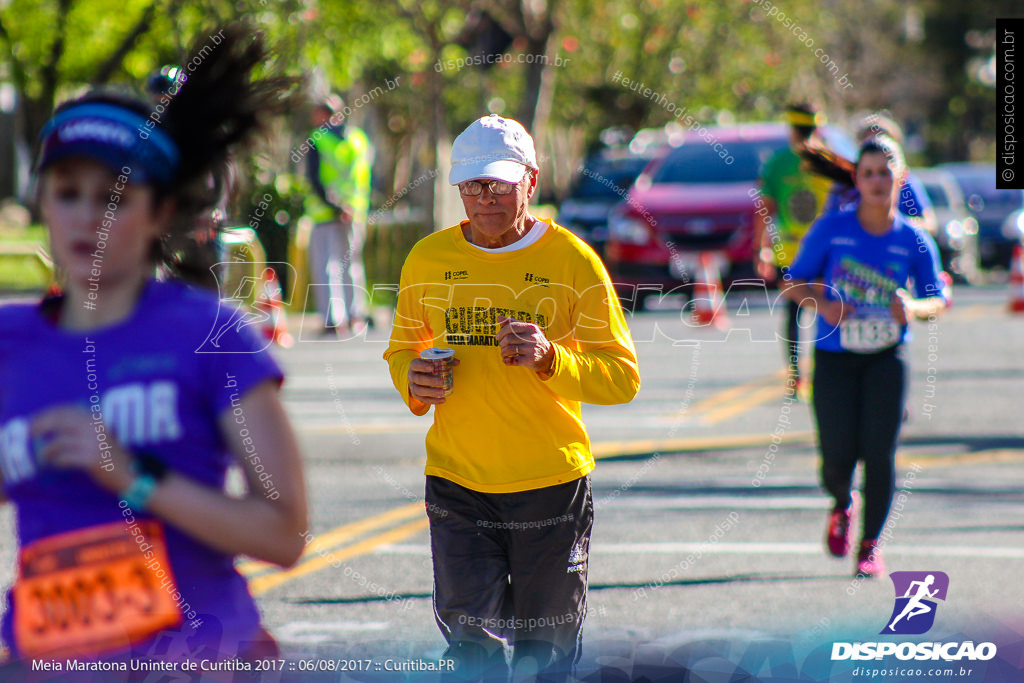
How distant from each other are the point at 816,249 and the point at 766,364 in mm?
7770

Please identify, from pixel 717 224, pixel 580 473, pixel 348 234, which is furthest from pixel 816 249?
pixel 717 224

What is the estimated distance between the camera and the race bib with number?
6152mm

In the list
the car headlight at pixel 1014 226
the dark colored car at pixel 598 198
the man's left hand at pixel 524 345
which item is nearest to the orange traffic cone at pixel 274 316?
the dark colored car at pixel 598 198

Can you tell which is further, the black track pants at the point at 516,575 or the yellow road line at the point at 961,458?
the yellow road line at the point at 961,458

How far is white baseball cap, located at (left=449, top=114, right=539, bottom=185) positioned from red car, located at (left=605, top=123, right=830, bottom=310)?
41.4 feet

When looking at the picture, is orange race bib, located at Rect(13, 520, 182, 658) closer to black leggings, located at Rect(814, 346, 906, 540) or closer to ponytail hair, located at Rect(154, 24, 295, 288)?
ponytail hair, located at Rect(154, 24, 295, 288)

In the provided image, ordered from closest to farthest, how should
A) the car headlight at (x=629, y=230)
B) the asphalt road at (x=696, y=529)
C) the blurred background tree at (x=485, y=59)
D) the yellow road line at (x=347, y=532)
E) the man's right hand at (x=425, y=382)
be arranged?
the man's right hand at (x=425, y=382), the asphalt road at (x=696, y=529), the yellow road line at (x=347, y=532), the blurred background tree at (x=485, y=59), the car headlight at (x=629, y=230)

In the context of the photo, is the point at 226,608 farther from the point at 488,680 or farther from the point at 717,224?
the point at 717,224

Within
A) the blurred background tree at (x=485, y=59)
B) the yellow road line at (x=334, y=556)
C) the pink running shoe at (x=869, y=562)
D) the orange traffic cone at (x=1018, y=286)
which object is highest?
the blurred background tree at (x=485, y=59)

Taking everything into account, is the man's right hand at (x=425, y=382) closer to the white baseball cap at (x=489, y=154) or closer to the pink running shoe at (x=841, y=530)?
the white baseball cap at (x=489, y=154)

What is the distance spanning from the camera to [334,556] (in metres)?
6.73

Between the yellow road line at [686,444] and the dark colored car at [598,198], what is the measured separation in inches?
437

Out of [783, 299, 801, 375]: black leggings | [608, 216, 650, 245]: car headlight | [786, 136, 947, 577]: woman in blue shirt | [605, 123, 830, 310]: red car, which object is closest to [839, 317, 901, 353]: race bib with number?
[786, 136, 947, 577]: woman in blue shirt

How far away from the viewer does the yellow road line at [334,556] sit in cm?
632
